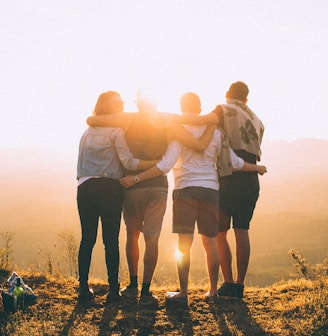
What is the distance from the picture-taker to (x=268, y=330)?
375cm

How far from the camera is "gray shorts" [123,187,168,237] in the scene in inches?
173

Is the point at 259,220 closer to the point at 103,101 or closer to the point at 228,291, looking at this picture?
the point at 228,291

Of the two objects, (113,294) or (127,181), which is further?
(113,294)

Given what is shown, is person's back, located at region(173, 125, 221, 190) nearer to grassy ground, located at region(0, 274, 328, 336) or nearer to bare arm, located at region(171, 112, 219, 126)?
bare arm, located at region(171, 112, 219, 126)

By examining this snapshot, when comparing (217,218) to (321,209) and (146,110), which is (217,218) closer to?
(146,110)

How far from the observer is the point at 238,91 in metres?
4.73

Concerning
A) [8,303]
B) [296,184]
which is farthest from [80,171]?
[296,184]

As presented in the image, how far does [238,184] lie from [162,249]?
297 feet

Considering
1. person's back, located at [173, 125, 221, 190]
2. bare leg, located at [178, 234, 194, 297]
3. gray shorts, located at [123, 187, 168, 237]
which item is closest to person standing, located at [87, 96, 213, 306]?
gray shorts, located at [123, 187, 168, 237]

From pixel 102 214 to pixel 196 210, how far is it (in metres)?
1.01

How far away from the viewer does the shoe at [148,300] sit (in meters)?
4.38

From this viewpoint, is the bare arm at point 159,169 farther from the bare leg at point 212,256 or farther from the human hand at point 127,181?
the bare leg at point 212,256

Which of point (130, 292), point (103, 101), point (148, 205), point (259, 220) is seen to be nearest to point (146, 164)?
point (148, 205)

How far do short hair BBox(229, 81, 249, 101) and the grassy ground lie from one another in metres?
2.40
